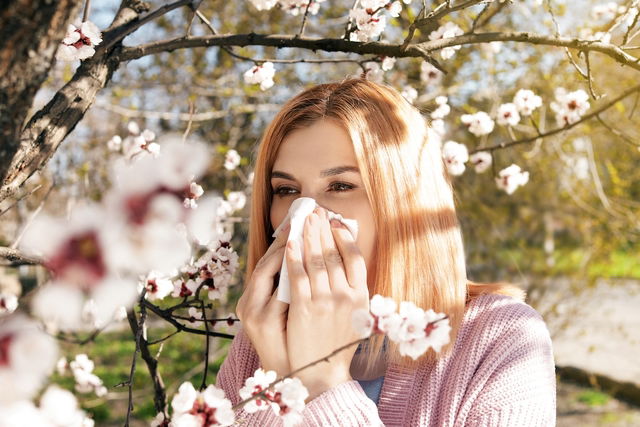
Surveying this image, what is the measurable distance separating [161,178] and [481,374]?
3.95 ft

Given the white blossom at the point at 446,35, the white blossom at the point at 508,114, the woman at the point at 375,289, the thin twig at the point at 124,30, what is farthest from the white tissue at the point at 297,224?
the white blossom at the point at 508,114

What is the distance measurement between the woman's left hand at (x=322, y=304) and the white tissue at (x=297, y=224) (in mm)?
23

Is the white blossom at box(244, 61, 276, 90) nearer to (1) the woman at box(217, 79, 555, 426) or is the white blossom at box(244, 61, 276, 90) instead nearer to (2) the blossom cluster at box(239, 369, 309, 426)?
(1) the woman at box(217, 79, 555, 426)

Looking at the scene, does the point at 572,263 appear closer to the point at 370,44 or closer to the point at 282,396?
the point at 370,44

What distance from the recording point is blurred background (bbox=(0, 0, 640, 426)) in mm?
4383

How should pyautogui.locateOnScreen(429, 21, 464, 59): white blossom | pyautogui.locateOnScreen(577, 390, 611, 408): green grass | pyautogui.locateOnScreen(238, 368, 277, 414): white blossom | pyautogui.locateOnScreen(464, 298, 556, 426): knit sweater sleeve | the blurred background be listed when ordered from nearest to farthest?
pyautogui.locateOnScreen(238, 368, 277, 414): white blossom, pyautogui.locateOnScreen(464, 298, 556, 426): knit sweater sleeve, pyautogui.locateOnScreen(429, 21, 464, 59): white blossom, the blurred background, pyautogui.locateOnScreen(577, 390, 611, 408): green grass

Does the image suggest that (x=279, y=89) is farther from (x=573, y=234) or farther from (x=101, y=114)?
(x=573, y=234)

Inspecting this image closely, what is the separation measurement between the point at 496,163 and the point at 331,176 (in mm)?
3380

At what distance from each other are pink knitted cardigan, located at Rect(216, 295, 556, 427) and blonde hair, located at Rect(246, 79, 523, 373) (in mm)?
47

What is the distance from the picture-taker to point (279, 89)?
4957 millimetres

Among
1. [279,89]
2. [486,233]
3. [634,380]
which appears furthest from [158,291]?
[634,380]

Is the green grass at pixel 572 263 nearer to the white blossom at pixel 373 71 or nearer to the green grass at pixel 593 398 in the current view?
the green grass at pixel 593 398

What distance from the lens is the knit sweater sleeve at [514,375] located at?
4.50 feet

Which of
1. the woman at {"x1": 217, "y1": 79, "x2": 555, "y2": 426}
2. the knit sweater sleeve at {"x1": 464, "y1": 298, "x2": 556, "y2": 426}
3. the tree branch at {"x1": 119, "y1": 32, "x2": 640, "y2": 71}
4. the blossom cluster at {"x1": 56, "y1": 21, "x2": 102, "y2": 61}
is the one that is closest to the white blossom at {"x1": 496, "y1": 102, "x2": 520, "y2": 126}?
the woman at {"x1": 217, "y1": 79, "x2": 555, "y2": 426}
